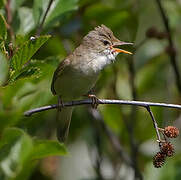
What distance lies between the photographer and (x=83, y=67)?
3.26 meters

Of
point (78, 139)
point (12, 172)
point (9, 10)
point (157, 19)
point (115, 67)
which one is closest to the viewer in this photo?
point (12, 172)

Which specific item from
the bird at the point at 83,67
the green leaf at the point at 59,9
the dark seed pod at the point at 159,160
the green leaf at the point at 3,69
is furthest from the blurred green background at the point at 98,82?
the dark seed pod at the point at 159,160

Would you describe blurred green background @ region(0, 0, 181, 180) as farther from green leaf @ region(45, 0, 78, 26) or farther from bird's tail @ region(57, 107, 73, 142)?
bird's tail @ region(57, 107, 73, 142)

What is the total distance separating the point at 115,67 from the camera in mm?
3914

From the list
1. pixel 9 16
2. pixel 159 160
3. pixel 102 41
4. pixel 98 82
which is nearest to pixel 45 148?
pixel 159 160

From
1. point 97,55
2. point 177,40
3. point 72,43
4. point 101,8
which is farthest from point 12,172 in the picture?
point 177,40

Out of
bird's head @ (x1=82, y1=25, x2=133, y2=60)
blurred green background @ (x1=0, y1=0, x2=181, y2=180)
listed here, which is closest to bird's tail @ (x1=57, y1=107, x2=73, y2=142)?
blurred green background @ (x1=0, y1=0, x2=181, y2=180)

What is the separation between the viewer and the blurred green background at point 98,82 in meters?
2.74

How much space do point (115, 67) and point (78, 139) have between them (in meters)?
0.86

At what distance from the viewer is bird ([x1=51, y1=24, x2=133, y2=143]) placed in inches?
127

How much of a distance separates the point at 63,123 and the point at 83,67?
1.62 feet

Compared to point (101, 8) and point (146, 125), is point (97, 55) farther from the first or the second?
point (146, 125)

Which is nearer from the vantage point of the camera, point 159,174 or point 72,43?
point 159,174

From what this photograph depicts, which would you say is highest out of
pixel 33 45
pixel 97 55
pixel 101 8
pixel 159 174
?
pixel 33 45
